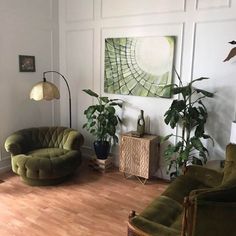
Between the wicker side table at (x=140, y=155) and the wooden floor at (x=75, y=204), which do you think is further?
the wicker side table at (x=140, y=155)

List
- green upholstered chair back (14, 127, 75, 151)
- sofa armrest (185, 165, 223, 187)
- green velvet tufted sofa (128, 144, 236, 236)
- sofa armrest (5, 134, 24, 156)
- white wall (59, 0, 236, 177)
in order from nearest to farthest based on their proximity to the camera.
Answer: green velvet tufted sofa (128, 144, 236, 236) < sofa armrest (185, 165, 223, 187) < white wall (59, 0, 236, 177) < sofa armrest (5, 134, 24, 156) < green upholstered chair back (14, 127, 75, 151)

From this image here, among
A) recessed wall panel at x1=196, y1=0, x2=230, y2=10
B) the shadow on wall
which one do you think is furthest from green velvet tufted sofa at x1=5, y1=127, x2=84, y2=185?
recessed wall panel at x1=196, y1=0, x2=230, y2=10

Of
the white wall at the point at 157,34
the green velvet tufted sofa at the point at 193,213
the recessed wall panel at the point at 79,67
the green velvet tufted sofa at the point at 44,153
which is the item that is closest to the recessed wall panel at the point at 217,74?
the white wall at the point at 157,34

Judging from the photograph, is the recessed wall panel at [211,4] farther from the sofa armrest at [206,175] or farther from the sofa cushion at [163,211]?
the sofa cushion at [163,211]

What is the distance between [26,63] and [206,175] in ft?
10.4

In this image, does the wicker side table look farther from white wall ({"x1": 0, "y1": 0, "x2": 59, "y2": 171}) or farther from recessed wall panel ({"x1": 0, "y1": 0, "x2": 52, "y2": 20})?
recessed wall panel ({"x1": 0, "y1": 0, "x2": 52, "y2": 20})

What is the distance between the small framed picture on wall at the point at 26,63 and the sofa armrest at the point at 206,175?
9.60 feet

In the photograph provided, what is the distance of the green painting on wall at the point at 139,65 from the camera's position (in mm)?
3705

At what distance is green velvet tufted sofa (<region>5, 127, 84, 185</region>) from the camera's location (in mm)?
3477

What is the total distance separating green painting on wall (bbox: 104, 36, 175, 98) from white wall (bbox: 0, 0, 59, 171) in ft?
3.65

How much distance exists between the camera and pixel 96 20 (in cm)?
425

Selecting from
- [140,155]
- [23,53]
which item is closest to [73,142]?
[140,155]

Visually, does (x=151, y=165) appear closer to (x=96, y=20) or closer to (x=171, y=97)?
(x=171, y=97)

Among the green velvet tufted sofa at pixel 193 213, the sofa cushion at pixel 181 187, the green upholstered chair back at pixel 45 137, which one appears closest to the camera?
the green velvet tufted sofa at pixel 193 213
